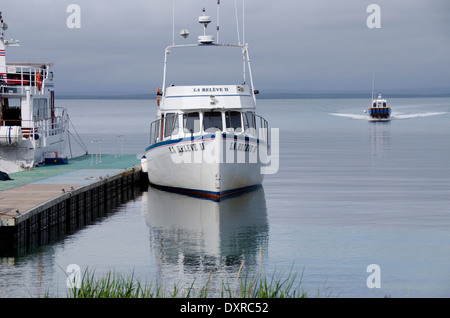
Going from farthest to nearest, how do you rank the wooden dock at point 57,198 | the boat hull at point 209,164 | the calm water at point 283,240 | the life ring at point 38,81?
1. the life ring at point 38,81
2. the boat hull at point 209,164
3. the wooden dock at point 57,198
4. the calm water at point 283,240

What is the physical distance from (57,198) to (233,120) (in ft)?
33.7

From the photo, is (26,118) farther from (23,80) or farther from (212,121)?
(212,121)

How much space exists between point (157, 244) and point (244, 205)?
26.6ft

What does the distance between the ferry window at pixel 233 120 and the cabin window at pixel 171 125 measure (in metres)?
2.18

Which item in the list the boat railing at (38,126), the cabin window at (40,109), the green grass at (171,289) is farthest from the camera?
the cabin window at (40,109)

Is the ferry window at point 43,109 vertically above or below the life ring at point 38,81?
below

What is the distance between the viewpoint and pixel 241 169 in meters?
30.4

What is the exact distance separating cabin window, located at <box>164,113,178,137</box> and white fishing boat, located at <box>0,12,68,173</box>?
6.56 metres

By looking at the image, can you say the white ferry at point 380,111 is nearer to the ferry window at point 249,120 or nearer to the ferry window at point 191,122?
the ferry window at point 249,120

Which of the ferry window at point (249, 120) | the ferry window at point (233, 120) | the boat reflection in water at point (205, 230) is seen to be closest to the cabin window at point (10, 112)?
the boat reflection in water at point (205, 230)

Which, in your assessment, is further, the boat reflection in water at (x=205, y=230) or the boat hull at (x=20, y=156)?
the boat hull at (x=20, y=156)

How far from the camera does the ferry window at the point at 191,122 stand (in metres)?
30.5
